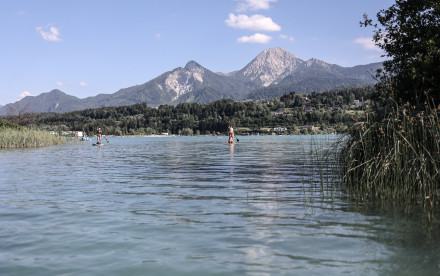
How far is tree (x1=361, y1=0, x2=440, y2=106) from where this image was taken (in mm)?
14253

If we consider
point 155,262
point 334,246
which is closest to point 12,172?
point 155,262

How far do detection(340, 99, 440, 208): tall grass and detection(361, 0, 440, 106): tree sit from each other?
2.23 m

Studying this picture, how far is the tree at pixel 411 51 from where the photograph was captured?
14253 mm

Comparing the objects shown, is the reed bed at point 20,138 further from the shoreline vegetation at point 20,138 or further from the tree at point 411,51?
the tree at point 411,51

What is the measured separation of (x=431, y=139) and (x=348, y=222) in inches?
167

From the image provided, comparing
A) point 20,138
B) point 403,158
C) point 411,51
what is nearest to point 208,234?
point 403,158

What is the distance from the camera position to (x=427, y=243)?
23.7 ft

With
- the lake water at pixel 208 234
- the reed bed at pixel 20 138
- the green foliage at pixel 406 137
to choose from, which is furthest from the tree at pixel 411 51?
the reed bed at pixel 20 138

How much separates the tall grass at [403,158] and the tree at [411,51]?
2.23m

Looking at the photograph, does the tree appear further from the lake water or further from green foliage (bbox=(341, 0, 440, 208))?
the lake water

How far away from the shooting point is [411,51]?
17.1m

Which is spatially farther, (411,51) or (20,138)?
(20,138)

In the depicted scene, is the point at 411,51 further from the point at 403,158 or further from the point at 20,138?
the point at 20,138

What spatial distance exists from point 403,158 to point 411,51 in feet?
26.3
